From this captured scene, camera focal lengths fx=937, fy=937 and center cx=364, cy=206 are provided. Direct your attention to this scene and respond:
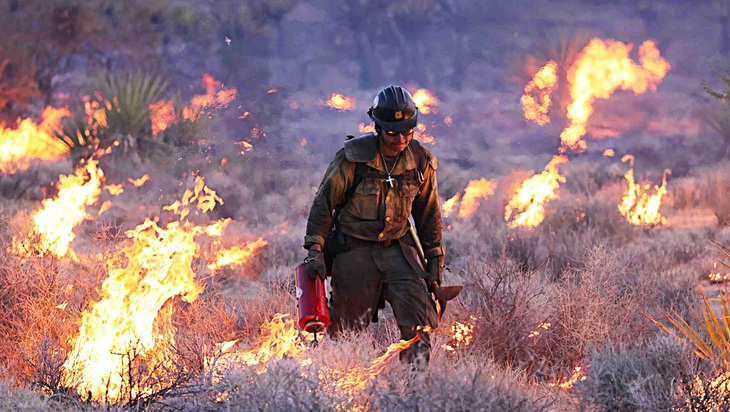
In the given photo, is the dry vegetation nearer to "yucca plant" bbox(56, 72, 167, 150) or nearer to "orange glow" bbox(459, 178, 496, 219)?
"yucca plant" bbox(56, 72, 167, 150)

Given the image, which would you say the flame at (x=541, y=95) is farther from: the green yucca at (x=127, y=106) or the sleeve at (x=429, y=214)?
the sleeve at (x=429, y=214)

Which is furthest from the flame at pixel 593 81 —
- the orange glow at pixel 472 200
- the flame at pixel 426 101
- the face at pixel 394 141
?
the face at pixel 394 141

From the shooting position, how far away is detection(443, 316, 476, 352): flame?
21.7ft

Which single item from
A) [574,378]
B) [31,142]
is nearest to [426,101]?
[31,142]

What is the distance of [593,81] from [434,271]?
111 ft

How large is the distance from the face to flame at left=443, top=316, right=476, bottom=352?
1687 mm

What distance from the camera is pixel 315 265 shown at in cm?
544

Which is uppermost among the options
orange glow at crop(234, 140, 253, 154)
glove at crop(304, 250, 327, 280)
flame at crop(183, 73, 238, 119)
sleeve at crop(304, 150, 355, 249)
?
flame at crop(183, 73, 238, 119)

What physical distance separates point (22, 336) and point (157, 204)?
38.8 ft

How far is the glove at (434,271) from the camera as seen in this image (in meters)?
5.59

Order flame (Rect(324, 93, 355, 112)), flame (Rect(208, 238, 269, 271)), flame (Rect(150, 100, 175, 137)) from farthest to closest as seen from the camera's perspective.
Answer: flame (Rect(324, 93, 355, 112)) < flame (Rect(150, 100, 175, 137)) < flame (Rect(208, 238, 269, 271))

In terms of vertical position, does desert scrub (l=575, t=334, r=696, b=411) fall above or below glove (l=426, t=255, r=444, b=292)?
below

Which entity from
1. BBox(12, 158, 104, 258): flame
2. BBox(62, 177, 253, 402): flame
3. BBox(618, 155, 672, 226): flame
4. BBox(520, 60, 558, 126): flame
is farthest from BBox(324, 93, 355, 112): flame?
BBox(62, 177, 253, 402): flame

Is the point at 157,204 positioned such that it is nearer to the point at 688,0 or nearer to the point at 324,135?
the point at 324,135
